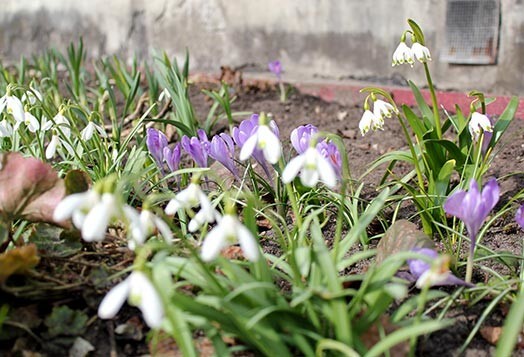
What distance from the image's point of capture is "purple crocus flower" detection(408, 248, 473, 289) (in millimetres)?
1271

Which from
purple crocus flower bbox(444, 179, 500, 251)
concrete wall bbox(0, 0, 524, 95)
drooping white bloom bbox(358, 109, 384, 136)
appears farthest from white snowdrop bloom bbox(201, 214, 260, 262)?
concrete wall bbox(0, 0, 524, 95)

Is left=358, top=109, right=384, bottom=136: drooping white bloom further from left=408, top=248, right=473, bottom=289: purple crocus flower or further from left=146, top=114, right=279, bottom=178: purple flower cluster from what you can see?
left=408, top=248, right=473, bottom=289: purple crocus flower

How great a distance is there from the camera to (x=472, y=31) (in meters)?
4.18

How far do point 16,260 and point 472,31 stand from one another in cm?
332

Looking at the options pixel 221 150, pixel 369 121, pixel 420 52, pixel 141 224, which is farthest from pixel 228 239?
pixel 420 52

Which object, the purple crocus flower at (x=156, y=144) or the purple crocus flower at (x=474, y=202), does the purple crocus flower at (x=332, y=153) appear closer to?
the purple crocus flower at (x=474, y=202)

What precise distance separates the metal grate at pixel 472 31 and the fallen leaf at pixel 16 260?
10.6 feet

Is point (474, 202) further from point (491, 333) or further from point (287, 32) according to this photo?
point (287, 32)

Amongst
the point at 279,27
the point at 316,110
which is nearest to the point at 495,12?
the point at 316,110

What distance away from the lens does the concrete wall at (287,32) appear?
424 cm

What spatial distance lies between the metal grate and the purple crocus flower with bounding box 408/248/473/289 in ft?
8.64

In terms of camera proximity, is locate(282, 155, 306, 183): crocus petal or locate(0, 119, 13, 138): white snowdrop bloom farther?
locate(0, 119, 13, 138): white snowdrop bloom

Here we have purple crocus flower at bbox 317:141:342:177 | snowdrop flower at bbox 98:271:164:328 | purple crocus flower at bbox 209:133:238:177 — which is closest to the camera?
snowdrop flower at bbox 98:271:164:328

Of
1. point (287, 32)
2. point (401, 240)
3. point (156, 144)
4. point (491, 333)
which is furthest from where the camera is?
point (287, 32)
